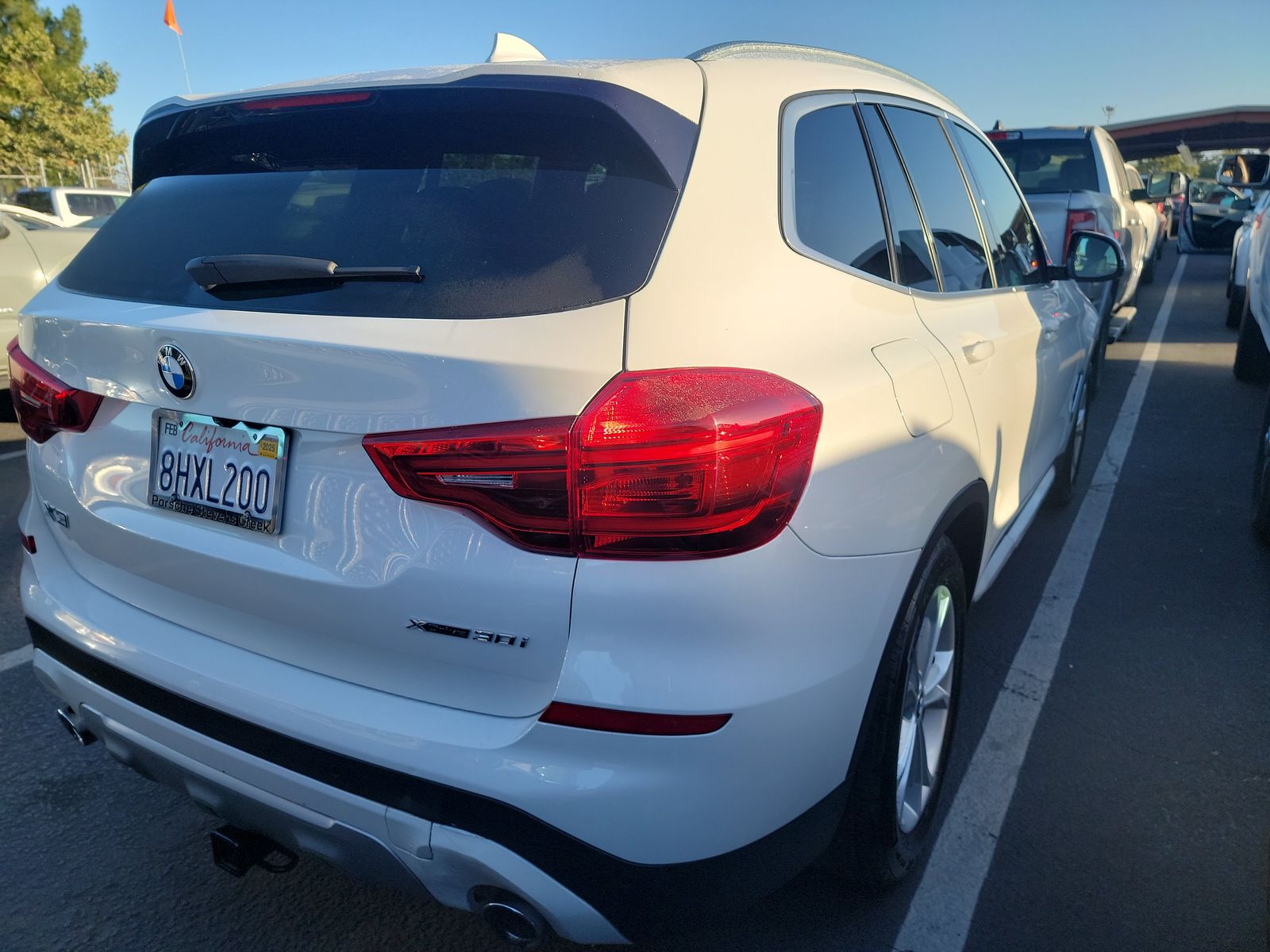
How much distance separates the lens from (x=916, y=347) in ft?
6.89

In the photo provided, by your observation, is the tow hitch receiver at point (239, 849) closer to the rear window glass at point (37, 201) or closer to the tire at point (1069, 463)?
the tire at point (1069, 463)

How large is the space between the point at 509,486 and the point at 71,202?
1885 centimetres

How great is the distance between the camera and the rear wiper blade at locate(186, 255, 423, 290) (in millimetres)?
1678

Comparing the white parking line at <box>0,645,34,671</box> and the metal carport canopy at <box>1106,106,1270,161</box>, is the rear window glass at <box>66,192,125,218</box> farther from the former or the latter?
the metal carport canopy at <box>1106,106,1270,161</box>

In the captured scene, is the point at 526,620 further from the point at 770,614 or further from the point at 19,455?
the point at 19,455

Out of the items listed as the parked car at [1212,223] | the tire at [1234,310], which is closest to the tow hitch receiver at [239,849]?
the tire at [1234,310]

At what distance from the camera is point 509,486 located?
152cm

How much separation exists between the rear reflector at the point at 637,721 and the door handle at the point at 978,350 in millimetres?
1245

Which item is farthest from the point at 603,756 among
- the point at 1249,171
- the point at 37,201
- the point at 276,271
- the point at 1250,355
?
the point at 37,201

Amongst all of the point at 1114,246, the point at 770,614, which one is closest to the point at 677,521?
the point at 770,614

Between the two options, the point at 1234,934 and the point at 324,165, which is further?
the point at 1234,934

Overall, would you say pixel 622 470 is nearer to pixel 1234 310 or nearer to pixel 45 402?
pixel 45 402

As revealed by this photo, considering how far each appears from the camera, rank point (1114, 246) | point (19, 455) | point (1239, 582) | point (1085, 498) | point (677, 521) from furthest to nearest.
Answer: point (19, 455) < point (1085, 498) < point (1239, 582) < point (1114, 246) < point (677, 521)

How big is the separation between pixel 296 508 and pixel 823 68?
5.13 ft
